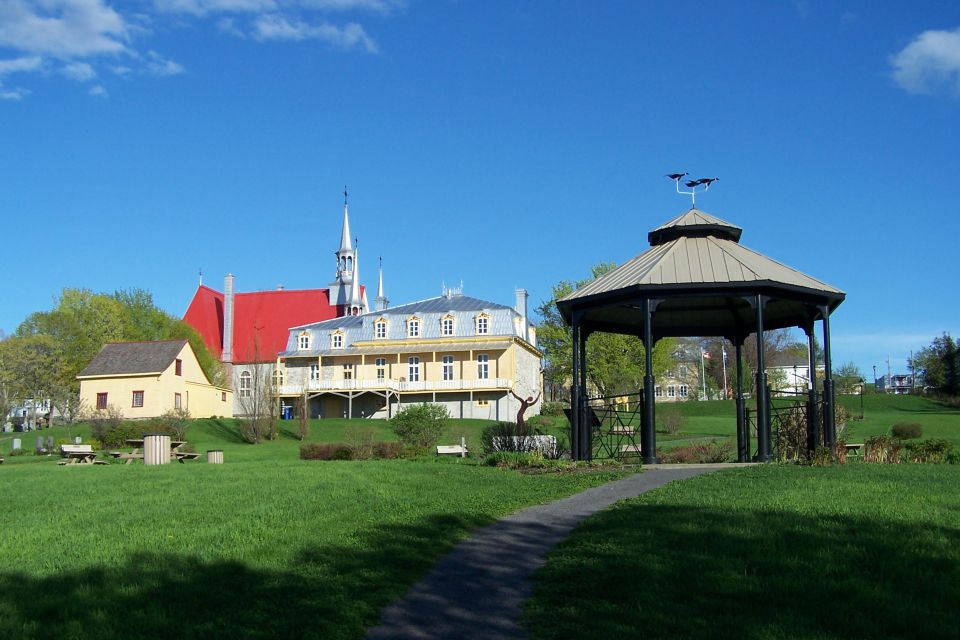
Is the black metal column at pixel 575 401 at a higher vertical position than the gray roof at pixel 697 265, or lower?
lower

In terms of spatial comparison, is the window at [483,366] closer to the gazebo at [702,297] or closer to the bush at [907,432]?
the bush at [907,432]

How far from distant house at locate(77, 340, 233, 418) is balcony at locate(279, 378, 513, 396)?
8621mm

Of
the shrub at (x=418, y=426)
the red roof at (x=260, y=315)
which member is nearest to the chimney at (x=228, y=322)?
the red roof at (x=260, y=315)

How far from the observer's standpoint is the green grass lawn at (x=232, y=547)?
7320mm

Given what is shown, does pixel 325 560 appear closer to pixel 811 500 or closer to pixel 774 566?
pixel 774 566

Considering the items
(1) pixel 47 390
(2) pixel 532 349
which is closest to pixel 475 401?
(2) pixel 532 349

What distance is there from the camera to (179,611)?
24.4 ft

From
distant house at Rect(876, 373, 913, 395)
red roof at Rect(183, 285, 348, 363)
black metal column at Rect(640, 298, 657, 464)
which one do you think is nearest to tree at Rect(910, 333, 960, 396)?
distant house at Rect(876, 373, 913, 395)

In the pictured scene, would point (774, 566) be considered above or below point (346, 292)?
below

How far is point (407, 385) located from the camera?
66375 mm

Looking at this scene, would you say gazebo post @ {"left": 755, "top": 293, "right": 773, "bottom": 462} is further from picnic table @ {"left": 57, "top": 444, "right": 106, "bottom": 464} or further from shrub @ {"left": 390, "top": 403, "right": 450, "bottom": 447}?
picnic table @ {"left": 57, "top": 444, "right": 106, "bottom": 464}

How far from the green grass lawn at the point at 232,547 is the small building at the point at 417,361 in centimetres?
4812

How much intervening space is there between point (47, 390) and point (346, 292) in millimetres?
25316

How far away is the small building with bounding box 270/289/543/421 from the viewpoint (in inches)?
2581
